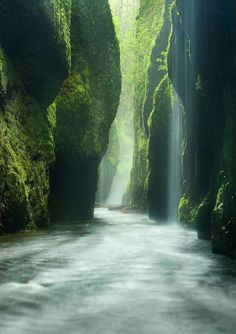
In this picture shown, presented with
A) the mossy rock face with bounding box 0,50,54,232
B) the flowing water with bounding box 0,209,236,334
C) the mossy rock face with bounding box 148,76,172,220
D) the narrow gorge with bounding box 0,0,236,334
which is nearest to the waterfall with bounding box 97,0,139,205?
the narrow gorge with bounding box 0,0,236,334

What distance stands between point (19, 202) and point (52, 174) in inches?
198

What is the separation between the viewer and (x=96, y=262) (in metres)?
7.47

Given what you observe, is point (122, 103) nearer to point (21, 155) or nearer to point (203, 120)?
point (203, 120)

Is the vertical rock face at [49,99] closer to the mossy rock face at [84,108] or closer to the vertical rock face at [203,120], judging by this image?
the mossy rock face at [84,108]

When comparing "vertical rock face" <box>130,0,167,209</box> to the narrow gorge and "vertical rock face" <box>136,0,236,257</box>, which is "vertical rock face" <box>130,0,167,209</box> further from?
"vertical rock face" <box>136,0,236,257</box>

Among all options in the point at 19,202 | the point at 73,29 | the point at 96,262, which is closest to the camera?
the point at 96,262

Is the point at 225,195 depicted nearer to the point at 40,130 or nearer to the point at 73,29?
the point at 40,130

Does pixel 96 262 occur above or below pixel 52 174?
below

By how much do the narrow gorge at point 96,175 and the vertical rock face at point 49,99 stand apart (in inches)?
1.8

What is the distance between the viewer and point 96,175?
19.8 m

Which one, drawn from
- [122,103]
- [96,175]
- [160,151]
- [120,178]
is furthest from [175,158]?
[120,178]

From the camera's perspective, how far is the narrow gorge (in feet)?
15.2

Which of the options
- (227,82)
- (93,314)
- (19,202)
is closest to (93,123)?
(19,202)

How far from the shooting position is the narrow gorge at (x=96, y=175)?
462cm
